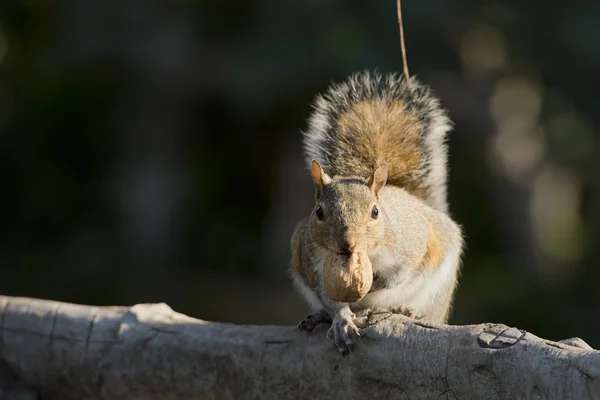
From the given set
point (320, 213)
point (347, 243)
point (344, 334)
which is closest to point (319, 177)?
point (320, 213)

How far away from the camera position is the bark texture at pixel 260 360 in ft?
6.44

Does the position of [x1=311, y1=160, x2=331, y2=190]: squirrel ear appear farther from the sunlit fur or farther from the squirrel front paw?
the squirrel front paw

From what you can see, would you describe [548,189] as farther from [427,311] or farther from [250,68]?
[427,311]

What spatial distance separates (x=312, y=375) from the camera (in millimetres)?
2387

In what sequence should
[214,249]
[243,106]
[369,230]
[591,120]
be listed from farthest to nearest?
[214,249] < [243,106] < [591,120] < [369,230]

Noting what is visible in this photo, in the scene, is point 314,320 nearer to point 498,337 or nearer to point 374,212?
point 374,212

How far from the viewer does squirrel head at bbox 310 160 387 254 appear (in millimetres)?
2293

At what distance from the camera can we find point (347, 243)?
2256mm

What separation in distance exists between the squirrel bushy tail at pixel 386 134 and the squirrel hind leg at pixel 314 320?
1.47 feet

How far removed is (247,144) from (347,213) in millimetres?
6202

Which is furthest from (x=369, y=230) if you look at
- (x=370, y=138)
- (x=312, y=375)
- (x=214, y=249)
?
(x=214, y=249)

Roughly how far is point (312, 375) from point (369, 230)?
0.37 m

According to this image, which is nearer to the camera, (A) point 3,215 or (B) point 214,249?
(B) point 214,249

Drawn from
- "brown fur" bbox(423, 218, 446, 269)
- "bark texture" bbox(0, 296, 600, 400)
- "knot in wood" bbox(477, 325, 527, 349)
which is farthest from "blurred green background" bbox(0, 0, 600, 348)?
"knot in wood" bbox(477, 325, 527, 349)
